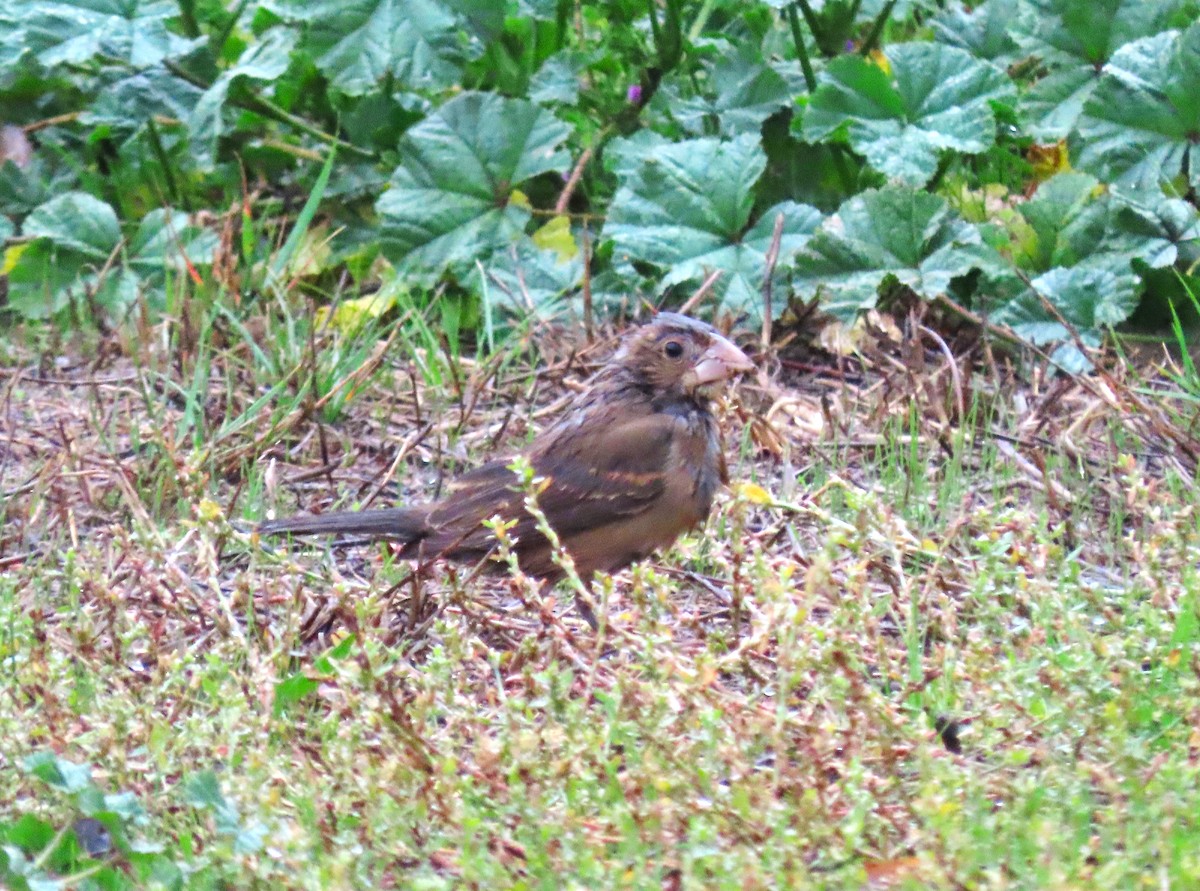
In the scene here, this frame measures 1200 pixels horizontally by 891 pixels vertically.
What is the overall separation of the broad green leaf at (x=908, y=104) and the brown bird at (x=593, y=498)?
153 centimetres

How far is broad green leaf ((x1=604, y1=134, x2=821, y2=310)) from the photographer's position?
5.62m

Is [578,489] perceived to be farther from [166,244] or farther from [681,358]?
[166,244]

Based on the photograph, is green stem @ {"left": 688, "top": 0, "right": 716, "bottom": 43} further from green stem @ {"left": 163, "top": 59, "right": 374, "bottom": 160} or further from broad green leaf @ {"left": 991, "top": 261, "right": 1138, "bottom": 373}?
broad green leaf @ {"left": 991, "top": 261, "right": 1138, "bottom": 373}

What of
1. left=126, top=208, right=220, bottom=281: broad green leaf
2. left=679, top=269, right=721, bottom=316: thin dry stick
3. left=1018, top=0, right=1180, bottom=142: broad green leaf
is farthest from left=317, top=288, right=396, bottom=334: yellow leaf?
left=1018, top=0, right=1180, bottom=142: broad green leaf

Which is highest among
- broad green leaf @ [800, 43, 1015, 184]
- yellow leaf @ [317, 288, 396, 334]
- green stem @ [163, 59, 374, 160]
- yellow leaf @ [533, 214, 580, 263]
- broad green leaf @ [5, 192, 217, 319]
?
broad green leaf @ [800, 43, 1015, 184]

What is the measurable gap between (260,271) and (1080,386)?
2.94 metres

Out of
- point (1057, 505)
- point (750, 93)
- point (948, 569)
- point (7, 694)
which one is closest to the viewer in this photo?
point (7, 694)

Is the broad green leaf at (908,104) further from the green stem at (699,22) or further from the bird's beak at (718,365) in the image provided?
the bird's beak at (718,365)

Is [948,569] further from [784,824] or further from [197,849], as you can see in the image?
[197,849]

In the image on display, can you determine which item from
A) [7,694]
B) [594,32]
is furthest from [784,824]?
[594,32]

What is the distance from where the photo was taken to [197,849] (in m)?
2.71

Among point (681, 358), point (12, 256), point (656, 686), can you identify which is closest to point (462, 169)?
point (12, 256)

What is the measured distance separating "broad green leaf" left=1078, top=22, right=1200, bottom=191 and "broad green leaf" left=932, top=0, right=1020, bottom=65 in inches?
20.3

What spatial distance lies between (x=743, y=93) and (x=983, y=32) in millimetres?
888
